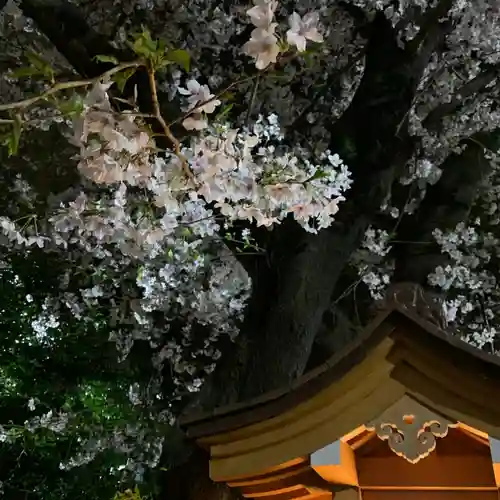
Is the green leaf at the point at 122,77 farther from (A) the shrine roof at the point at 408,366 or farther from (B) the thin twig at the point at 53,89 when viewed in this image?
(A) the shrine roof at the point at 408,366

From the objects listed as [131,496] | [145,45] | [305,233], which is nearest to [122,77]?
[145,45]

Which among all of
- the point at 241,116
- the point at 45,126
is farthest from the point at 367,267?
the point at 45,126

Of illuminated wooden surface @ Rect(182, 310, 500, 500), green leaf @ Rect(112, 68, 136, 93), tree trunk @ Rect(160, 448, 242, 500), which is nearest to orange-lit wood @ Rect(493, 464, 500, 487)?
illuminated wooden surface @ Rect(182, 310, 500, 500)

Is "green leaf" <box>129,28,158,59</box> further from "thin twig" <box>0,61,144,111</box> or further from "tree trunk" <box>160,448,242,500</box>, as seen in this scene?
"tree trunk" <box>160,448,242,500</box>

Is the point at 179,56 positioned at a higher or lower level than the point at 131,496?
higher

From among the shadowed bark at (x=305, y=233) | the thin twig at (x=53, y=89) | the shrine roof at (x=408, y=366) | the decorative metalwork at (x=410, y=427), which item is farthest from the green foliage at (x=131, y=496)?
the thin twig at (x=53, y=89)

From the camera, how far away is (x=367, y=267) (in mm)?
4281

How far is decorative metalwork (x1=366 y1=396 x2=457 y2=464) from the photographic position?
5.25ft

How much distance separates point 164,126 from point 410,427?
99 cm

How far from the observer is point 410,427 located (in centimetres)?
162

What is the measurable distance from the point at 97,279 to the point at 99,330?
317 millimetres

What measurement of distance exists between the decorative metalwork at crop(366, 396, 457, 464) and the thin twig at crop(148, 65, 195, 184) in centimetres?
93

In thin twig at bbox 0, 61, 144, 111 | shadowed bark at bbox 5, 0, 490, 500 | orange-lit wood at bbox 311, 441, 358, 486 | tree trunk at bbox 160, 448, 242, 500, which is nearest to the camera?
thin twig at bbox 0, 61, 144, 111

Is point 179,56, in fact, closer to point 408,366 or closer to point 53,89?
point 53,89
